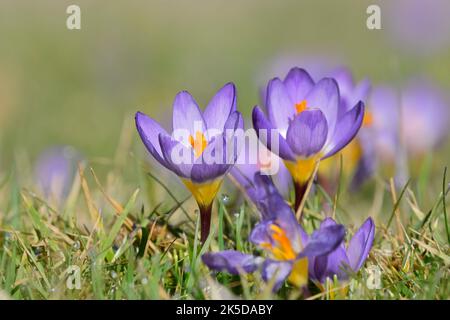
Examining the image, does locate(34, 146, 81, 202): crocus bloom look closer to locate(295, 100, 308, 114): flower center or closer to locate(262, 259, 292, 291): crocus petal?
locate(295, 100, 308, 114): flower center

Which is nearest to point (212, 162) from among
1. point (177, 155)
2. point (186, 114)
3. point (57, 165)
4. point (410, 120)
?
point (177, 155)

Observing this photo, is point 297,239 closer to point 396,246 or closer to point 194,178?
point 194,178

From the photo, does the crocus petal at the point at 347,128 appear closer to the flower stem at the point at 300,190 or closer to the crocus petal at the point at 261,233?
the flower stem at the point at 300,190

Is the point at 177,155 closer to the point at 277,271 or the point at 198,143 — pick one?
the point at 198,143

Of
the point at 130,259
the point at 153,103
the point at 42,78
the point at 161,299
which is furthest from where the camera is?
the point at 42,78

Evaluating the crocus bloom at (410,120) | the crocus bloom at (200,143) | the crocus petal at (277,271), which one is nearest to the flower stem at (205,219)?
the crocus bloom at (200,143)

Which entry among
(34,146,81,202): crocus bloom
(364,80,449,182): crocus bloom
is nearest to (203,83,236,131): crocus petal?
(364,80,449,182): crocus bloom

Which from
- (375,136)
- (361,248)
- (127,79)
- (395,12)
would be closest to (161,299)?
(361,248)
